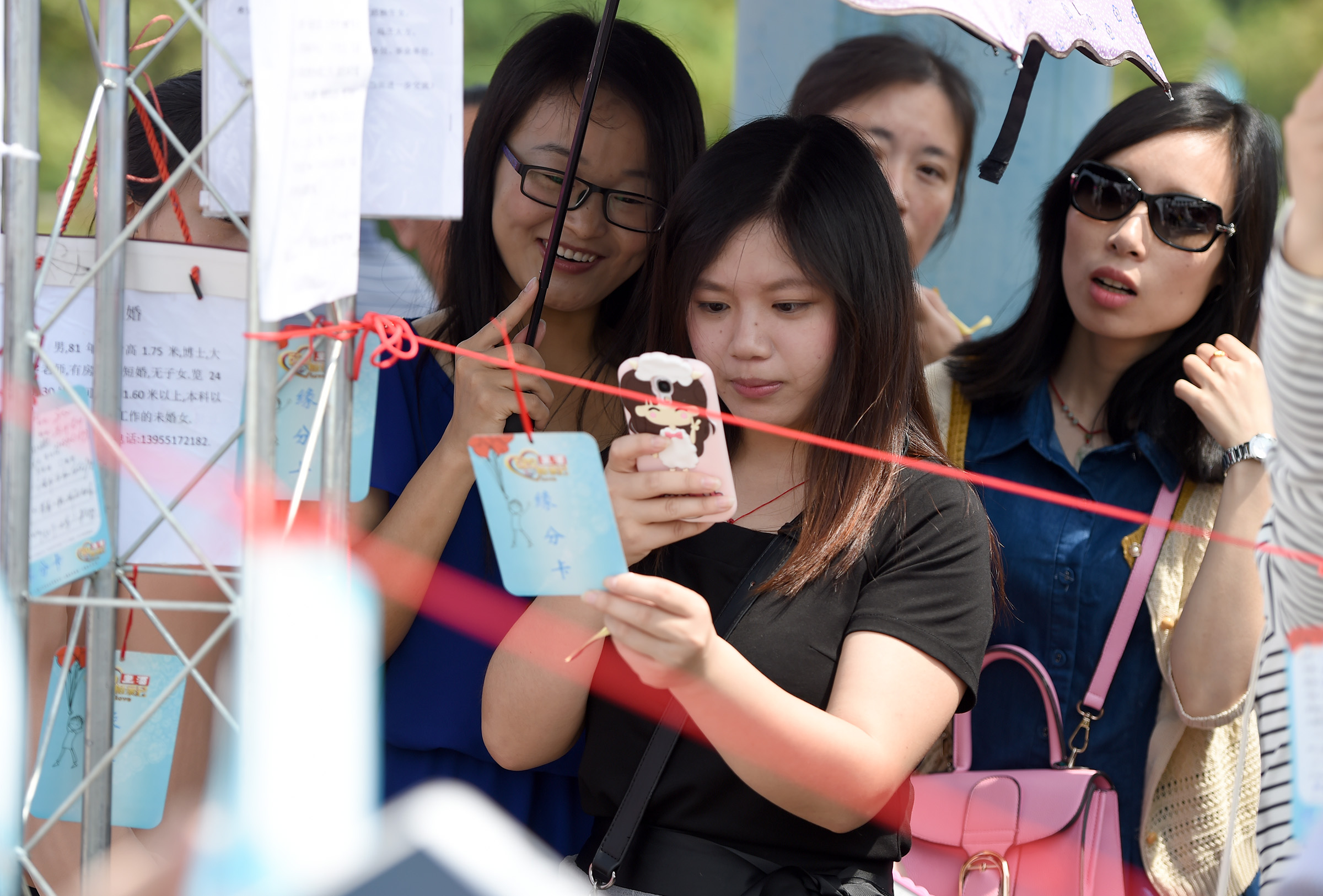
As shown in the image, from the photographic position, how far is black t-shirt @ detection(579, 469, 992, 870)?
63.5 inches

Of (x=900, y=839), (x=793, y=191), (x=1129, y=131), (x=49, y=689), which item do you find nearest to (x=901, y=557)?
(x=900, y=839)

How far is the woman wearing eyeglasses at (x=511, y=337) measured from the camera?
6.34 ft

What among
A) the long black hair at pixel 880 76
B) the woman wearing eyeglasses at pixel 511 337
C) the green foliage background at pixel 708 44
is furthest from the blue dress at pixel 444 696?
the green foliage background at pixel 708 44

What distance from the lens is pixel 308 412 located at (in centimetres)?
171

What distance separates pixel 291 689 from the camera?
1553 millimetres

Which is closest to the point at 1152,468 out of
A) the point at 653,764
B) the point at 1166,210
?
the point at 1166,210

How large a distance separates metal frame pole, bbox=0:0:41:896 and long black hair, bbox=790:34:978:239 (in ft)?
6.00

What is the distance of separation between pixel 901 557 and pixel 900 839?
430 millimetres

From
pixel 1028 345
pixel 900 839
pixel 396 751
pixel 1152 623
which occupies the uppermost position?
pixel 1028 345

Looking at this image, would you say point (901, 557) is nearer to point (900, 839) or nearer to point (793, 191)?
point (900, 839)

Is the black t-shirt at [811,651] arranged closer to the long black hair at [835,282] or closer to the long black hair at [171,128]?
the long black hair at [835,282]

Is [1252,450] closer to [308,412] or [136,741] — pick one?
[308,412]

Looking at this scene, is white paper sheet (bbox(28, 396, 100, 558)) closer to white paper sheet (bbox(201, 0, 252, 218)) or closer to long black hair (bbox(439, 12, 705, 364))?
white paper sheet (bbox(201, 0, 252, 218))

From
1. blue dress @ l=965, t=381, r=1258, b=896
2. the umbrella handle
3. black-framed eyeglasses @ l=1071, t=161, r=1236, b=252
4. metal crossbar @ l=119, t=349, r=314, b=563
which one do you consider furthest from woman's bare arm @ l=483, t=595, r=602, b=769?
black-framed eyeglasses @ l=1071, t=161, r=1236, b=252
